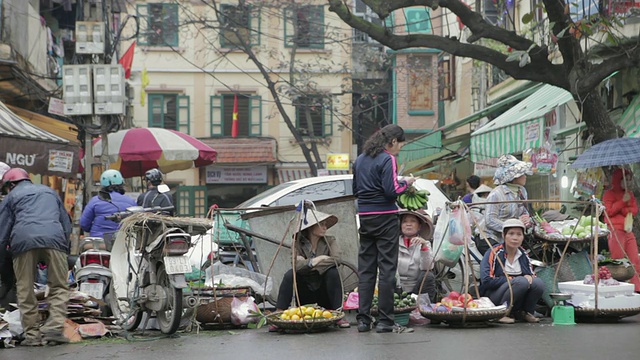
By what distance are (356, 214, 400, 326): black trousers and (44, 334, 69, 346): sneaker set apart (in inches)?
108

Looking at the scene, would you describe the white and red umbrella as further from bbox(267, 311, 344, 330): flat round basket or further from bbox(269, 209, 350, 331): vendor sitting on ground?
bbox(267, 311, 344, 330): flat round basket

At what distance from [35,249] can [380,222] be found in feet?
10.5

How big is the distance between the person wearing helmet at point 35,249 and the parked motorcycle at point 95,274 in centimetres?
133

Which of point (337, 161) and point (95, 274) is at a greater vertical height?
point (337, 161)

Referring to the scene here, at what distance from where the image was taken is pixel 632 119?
54.4ft

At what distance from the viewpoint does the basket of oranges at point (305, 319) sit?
918 cm

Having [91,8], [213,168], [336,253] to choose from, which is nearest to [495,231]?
[336,253]

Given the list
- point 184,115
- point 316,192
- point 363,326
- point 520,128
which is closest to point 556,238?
point 363,326

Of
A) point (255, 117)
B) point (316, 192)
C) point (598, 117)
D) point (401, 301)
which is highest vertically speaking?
point (255, 117)

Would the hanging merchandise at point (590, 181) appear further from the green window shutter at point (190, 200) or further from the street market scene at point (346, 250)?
the green window shutter at point (190, 200)

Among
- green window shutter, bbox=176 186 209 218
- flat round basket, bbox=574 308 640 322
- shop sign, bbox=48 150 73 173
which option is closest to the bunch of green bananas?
flat round basket, bbox=574 308 640 322

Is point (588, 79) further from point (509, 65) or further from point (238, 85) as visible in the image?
point (238, 85)

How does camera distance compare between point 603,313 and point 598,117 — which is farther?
point 598,117

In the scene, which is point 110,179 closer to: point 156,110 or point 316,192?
point 316,192
